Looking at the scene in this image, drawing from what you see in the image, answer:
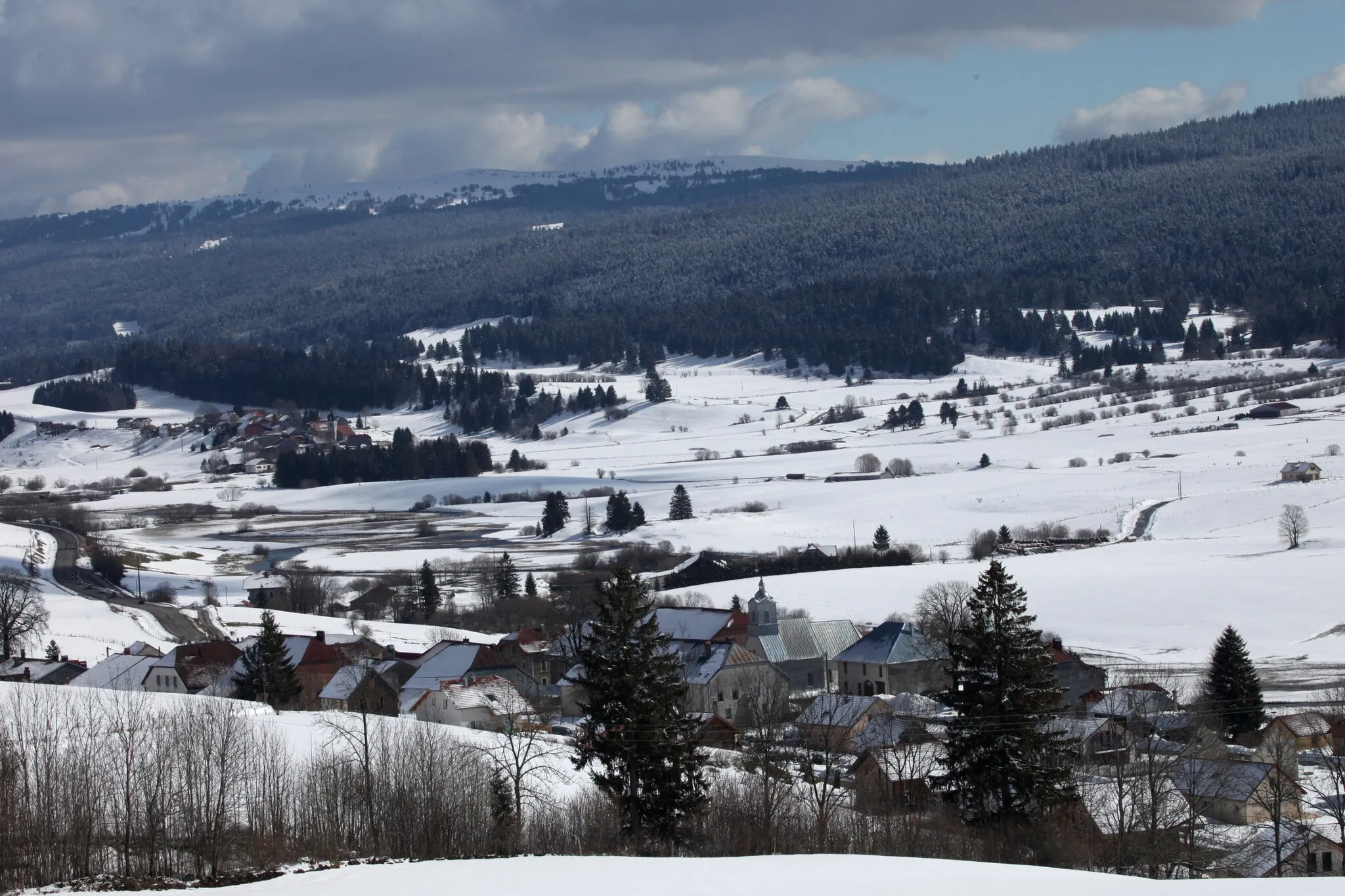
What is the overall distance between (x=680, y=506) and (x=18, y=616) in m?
40.1

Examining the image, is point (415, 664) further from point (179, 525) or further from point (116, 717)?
point (179, 525)

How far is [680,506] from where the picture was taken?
7862cm

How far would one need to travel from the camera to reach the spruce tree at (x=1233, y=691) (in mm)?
30234

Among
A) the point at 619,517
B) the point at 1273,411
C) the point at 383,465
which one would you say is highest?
the point at 1273,411

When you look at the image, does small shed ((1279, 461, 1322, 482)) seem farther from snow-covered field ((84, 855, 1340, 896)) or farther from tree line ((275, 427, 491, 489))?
snow-covered field ((84, 855, 1340, 896))

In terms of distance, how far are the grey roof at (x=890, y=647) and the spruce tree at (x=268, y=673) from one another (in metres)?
13.4

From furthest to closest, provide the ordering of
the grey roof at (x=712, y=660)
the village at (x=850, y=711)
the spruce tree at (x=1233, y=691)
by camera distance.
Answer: the grey roof at (x=712, y=660) → the spruce tree at (x=1233, y=691) → the village at (x=850, y=711)

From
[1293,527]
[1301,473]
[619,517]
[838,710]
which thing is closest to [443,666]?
[838,710]

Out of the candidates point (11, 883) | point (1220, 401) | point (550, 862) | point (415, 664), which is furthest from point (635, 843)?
point (1220, 401)

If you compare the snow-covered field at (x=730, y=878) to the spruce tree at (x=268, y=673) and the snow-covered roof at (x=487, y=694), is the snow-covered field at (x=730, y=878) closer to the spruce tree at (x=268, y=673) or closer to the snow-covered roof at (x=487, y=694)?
the snow-covered roof at (x=487, y=694)

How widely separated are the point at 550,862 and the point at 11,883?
5.84m

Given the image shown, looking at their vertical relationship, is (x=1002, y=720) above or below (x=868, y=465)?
below

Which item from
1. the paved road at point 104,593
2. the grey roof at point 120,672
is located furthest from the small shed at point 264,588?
the grey roof at point 120,672

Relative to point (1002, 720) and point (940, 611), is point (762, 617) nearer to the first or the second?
point (940, 611)
